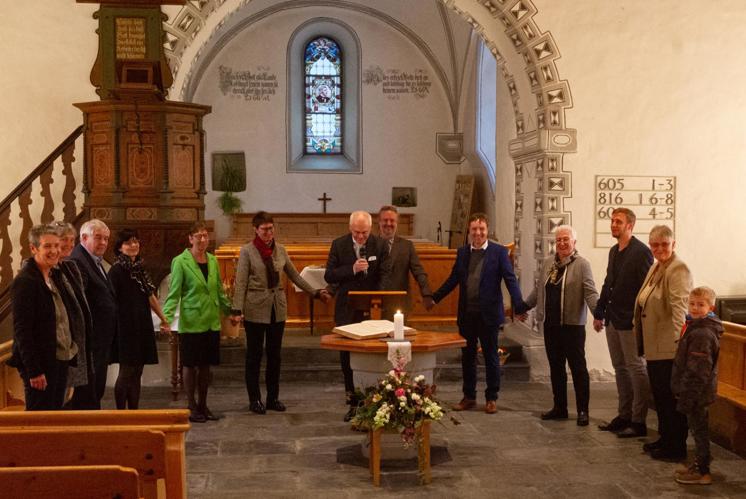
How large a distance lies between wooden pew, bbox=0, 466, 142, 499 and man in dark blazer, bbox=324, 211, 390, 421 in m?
3.40

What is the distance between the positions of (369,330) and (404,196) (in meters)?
10.3

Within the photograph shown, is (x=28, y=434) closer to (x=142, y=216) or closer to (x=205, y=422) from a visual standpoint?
(x=205, y=422)

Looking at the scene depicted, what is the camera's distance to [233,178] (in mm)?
14750

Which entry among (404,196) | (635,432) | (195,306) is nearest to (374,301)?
(195,306)

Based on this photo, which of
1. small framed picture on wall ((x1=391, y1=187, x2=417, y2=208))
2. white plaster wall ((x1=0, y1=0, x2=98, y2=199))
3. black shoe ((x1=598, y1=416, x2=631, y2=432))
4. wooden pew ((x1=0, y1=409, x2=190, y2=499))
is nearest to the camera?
wooden pew ((x1=0, y1=409, x2=190, y2=499))

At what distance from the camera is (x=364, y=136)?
50.4ft

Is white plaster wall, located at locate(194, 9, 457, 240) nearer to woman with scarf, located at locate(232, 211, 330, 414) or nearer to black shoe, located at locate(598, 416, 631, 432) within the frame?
woman with scarf, located at locate(232, 211, 330, 414)

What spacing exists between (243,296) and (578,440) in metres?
2.57

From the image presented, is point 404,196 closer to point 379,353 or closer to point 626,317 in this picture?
point 626,317

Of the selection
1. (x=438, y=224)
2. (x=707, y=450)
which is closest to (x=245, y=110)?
(x=438, y=224)

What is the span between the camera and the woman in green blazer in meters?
5.88

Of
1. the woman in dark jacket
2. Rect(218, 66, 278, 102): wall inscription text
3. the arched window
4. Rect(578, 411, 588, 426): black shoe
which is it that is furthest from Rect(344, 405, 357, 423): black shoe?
Rect(218, 66, 278, 102): wall inscription text

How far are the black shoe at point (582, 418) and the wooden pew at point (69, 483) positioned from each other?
4.08 meters

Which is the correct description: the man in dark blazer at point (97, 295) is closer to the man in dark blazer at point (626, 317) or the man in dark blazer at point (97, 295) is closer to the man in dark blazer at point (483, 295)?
the man in dark blazer at point (483, 295)
